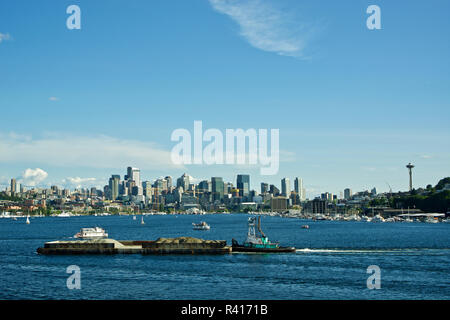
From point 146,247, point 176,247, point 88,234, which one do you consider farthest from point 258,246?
point 88,234

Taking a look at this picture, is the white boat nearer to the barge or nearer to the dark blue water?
the barge

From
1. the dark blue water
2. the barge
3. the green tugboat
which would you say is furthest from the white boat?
the green tugboat

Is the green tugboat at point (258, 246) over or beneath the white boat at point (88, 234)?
over

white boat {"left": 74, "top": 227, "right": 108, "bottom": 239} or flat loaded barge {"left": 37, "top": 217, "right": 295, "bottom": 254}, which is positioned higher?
flat loaded barge {"left": 37, "top": 217, "right": 295, "bottom": 254}

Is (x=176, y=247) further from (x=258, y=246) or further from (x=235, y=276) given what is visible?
(x=235, y=276)

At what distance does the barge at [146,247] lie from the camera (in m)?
89.8

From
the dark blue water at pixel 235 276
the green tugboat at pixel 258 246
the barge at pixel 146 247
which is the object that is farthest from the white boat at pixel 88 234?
the green tugboat at pixel 258 246

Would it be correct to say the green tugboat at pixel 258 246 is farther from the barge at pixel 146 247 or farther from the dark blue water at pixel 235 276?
the barge at pixel 146 247

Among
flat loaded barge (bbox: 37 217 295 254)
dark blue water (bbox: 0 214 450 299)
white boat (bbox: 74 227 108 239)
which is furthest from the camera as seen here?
white boat (bbox: 74 227 108 239)

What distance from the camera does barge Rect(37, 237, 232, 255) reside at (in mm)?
89812

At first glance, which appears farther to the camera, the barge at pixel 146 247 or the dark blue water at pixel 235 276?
the barge at pixel 146 247
